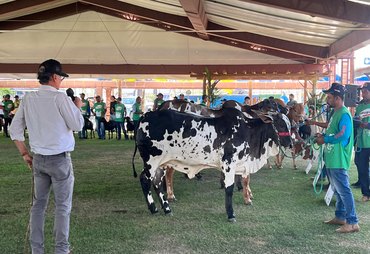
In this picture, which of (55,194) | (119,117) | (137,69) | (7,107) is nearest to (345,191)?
(55,194)

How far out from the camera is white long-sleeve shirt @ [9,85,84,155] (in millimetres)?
3084

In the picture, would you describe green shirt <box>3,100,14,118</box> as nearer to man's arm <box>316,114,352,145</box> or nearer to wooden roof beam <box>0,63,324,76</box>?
wooden roof beam <box>0,63,324,76</box>

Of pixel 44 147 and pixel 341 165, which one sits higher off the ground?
pixel 44 147

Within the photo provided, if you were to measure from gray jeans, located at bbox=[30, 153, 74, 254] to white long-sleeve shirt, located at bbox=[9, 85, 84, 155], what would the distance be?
0.28 feet

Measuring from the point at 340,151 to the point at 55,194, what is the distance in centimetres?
300

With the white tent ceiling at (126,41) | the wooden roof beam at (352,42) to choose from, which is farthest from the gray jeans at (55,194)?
the white tent ceiling at (126,41)

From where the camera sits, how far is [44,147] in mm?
3082

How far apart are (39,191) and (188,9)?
21.2 ft

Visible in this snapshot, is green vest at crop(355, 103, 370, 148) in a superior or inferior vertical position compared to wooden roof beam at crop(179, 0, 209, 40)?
inferior

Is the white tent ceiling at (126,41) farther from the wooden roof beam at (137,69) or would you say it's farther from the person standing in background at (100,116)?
the person standing in background at (100,116)

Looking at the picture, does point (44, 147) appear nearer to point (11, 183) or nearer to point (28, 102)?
point (28, 102)

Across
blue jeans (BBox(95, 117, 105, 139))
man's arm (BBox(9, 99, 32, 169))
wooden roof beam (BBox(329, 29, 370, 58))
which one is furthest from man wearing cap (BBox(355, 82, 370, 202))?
blue jeans (BBox(95, 117, 105, 139))

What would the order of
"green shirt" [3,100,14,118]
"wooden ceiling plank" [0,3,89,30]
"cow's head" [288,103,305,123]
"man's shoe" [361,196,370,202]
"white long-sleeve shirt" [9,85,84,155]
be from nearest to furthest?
"white long-sleeve shirt" [9,85,84,155], "man's shoe" [361,196,370,202], "cow's head" [288,103,305,123], "wooden ceiling plank" [0,3,89,30], "green shirt" [3,100,14,118]

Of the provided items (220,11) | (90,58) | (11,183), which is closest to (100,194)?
(11,183)
